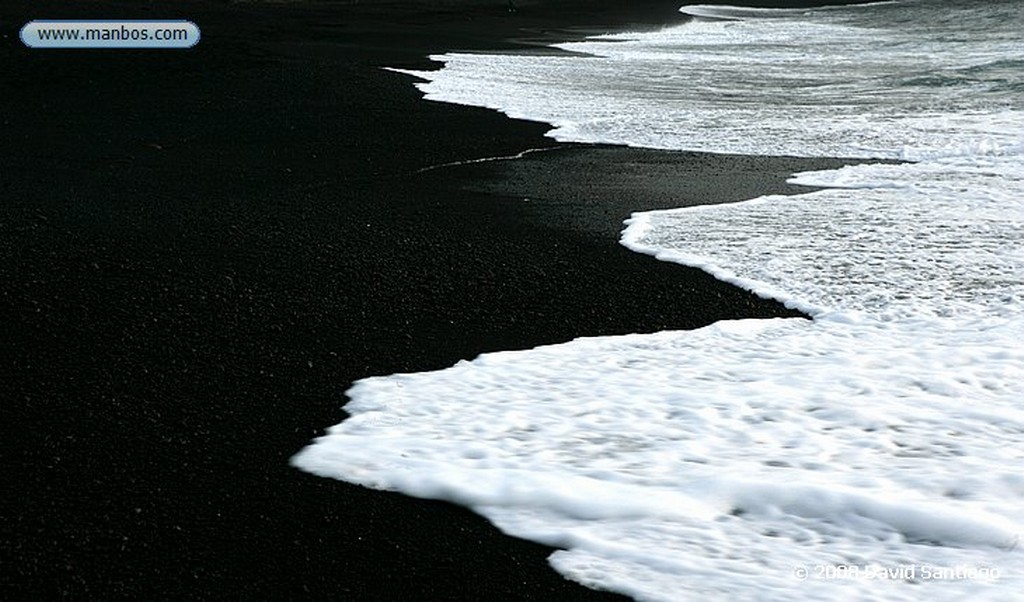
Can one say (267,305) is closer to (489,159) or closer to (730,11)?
(489,159)

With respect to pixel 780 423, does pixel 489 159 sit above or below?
above

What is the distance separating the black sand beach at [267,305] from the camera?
3.22 metres

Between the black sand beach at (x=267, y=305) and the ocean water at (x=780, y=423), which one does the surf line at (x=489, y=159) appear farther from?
the ocean water at (x=780, y=423)

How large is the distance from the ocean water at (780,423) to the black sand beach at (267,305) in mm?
197

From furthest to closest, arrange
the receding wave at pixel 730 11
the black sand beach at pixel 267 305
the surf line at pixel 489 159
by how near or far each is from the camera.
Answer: the receding wave at pixel 730 11 → the surf line at pixel 489 159 → the black sand beach at pixel 267 305

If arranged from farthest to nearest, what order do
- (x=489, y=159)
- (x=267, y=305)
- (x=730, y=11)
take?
(x=730, y=11), (x=489, y=159), (x=267, y=305)

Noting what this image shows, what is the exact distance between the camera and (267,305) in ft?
17.4

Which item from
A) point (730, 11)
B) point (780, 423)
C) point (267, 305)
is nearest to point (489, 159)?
point (267, 305)

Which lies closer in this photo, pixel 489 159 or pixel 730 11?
pixel 489 159

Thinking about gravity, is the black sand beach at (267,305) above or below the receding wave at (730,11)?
below

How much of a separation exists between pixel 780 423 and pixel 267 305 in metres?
2.33

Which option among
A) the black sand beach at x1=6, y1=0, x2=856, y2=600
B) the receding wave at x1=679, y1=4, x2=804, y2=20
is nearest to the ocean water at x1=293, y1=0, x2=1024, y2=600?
the black sand beach at x1=6, y1=0, x2=856, y2=600

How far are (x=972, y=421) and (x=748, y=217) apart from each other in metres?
3.41

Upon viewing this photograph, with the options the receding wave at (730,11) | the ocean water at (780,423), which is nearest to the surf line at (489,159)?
the ocean water at (780,423)
